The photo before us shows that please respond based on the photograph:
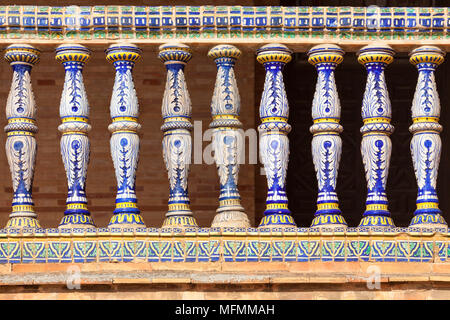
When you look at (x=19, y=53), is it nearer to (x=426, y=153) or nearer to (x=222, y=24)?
(x=222, y=24)

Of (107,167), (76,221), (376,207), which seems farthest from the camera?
(107,167)

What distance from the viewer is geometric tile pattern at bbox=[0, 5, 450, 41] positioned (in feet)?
31.5

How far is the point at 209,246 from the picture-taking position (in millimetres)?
9320

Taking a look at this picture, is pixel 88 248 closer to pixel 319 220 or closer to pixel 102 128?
pixel 319 220

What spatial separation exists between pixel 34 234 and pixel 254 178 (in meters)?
3.18

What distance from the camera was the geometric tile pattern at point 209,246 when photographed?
9305mm

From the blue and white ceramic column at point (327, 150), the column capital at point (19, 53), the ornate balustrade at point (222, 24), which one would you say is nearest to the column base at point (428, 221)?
the blue and white ceramic column at point (327, 150)

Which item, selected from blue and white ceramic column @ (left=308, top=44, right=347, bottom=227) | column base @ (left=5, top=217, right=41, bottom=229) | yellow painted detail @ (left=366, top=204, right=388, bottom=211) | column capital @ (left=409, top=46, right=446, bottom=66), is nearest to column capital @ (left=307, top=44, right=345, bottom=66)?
blue and white ceramic column @ (left=308, top=44, right=347, bottom=227)

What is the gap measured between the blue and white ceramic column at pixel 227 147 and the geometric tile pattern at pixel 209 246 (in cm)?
17

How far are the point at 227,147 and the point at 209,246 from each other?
2.27ft

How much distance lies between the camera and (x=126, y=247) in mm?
9312

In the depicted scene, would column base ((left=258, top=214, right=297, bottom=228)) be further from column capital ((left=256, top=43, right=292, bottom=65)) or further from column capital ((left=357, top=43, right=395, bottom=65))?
column capital ((left=357, top=43, right=395, bottom=65))

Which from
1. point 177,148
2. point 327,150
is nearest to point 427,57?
point 327,150

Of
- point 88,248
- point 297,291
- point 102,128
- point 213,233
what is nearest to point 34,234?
point 88,248
